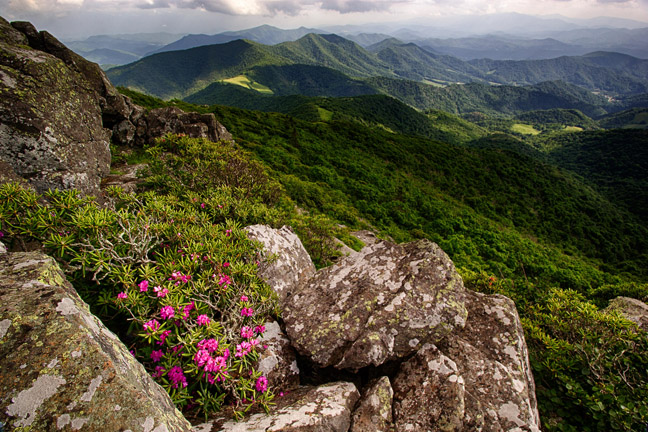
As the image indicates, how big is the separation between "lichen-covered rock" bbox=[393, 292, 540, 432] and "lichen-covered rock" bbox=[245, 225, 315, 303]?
3397mm

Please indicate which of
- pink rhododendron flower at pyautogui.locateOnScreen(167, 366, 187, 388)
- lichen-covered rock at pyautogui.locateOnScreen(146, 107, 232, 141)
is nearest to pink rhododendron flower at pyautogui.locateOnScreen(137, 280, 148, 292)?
pink rhododendron flower at pyautogui.locateOnScreen(167, 366, 187, 388)

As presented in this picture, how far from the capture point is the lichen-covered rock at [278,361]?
526 centimetres

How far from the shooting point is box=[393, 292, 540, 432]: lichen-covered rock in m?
4.70

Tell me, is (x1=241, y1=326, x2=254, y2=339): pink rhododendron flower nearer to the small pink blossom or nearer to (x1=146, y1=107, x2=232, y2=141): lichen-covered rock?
the small pink blossom

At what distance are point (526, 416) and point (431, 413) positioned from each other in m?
1.76

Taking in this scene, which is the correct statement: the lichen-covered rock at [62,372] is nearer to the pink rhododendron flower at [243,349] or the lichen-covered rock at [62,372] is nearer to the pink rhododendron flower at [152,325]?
the pink rhododendron flower at [152,325]

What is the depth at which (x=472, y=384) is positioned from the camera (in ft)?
17.1

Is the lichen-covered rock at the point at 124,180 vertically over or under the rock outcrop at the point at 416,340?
over

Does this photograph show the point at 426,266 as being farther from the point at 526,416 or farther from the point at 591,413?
the point at 591,413

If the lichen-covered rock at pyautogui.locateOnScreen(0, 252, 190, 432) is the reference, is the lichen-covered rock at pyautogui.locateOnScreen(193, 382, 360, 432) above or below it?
below

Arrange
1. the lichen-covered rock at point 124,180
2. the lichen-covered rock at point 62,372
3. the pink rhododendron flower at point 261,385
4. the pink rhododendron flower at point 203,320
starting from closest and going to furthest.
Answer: the lichen-covered rock at point 62,372 < the pink rhododendron flower at point 203,320 < the pink rhododendron flower at point 261,385 < the lichen-covered rock at point 124,180

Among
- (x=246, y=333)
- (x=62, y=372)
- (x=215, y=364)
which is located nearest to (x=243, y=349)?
(x=246, y=333)

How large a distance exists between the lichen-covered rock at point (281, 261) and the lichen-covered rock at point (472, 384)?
11.1 feet

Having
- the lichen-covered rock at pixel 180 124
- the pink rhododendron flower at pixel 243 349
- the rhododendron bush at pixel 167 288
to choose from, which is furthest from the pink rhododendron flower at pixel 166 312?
the lichen-covered rock at pixel 180 124
